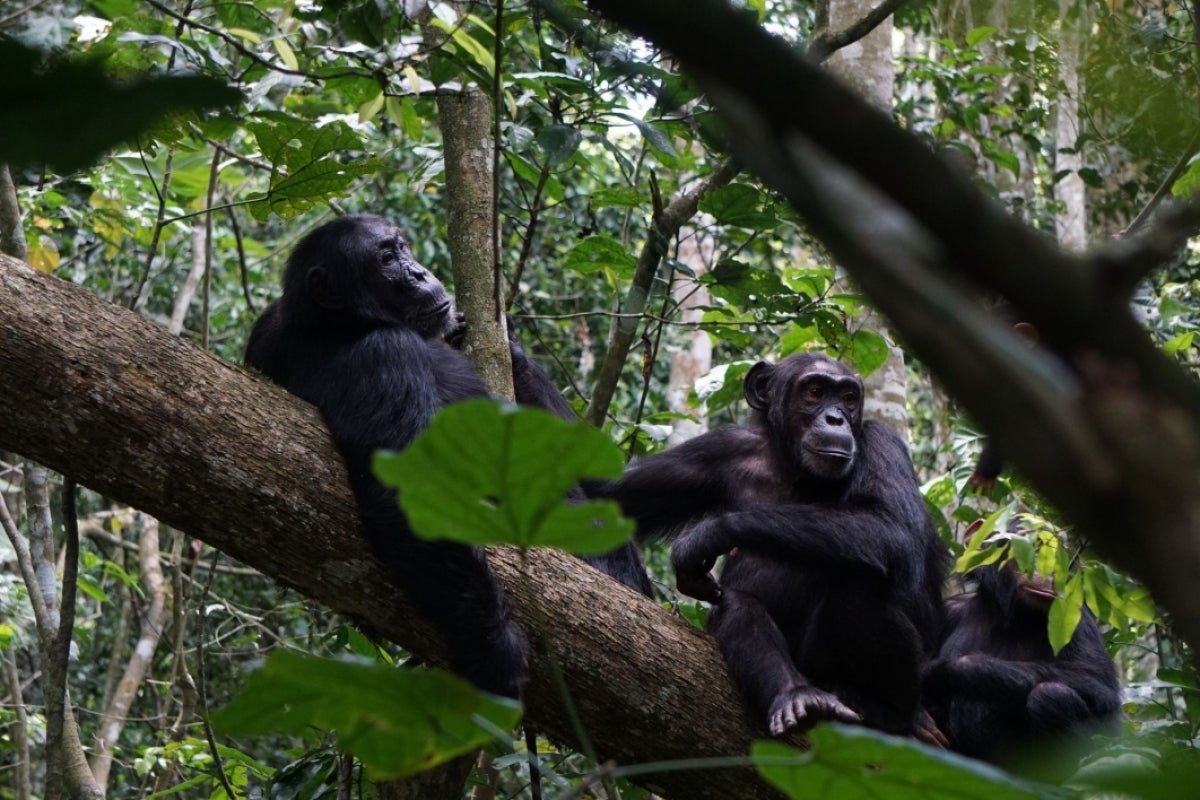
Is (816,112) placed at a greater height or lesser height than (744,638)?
lesser

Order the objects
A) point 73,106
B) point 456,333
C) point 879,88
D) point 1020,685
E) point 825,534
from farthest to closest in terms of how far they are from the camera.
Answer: point 879,88, point 1020,685, point 456,333, point 825,534, point 73,106

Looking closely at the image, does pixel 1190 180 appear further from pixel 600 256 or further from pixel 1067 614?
pixel 600 256

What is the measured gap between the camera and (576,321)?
1111cm

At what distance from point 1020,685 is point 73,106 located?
5198mm

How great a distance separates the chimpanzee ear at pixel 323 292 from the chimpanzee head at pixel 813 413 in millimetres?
1877

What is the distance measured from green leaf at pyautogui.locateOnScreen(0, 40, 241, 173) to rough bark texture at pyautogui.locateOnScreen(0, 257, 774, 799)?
102 inches

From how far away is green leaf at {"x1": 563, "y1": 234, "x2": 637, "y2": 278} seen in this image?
5.52 meters

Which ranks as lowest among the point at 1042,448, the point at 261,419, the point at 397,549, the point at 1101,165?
the point at 1042,448

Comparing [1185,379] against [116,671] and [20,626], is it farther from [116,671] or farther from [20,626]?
[116,671]

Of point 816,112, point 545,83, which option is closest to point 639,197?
point 545,83

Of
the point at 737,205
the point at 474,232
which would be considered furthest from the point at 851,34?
the point at 474,232

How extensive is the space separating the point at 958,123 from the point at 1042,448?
862 centimetres

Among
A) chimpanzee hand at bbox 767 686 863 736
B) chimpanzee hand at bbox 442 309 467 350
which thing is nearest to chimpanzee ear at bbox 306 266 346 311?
chimpanzee hand at bbox 442 309 467 350

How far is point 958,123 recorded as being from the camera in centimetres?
868
